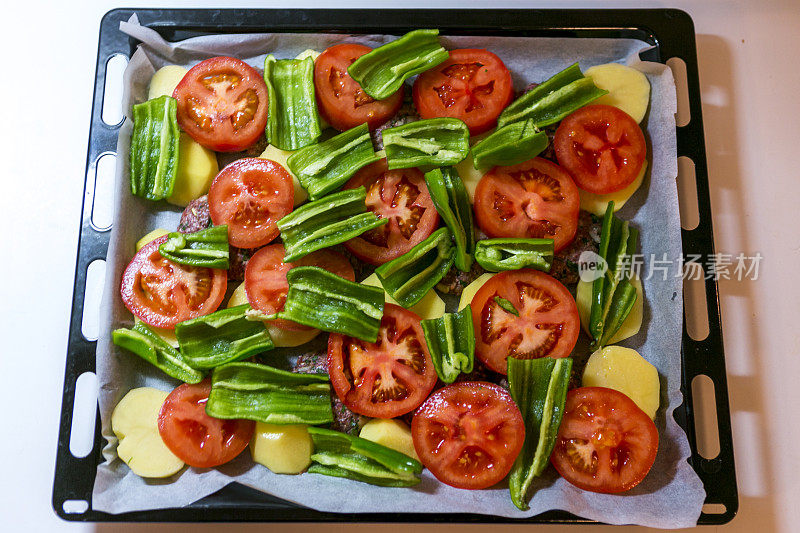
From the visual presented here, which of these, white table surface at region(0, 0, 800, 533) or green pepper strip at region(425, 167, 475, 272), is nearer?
green pepper strip at region(425, 167, 475, 272)

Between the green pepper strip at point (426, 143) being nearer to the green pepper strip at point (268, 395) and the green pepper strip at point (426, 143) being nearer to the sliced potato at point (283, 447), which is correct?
the green pepper strip at point (268, 395)

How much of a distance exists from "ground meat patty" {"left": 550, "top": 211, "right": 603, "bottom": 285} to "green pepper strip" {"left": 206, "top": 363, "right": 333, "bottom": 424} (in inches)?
41.9

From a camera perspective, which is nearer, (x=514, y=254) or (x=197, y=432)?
(x=197, y=432)

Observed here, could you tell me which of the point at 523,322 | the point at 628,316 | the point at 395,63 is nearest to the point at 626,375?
the point at 628,316

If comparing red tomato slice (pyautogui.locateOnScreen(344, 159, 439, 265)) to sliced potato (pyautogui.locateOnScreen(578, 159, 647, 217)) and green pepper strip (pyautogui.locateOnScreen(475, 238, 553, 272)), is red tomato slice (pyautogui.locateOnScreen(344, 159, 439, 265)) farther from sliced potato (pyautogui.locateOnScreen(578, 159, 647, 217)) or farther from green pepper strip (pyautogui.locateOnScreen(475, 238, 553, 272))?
sliced potato (pyautogui.locateOnScreen(578, 159, 647, 217))

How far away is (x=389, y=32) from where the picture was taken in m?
2.98

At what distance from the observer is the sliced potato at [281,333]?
2.74 metres

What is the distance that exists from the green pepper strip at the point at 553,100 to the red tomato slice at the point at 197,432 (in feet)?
5.45

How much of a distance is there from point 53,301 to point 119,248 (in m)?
0.56

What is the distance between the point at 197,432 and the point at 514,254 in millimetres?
1422

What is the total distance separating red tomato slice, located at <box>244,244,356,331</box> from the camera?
272cm

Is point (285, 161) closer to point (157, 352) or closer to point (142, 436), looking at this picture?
point (157, 352)

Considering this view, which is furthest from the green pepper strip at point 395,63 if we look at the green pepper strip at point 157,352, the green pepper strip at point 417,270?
the green pepper strip at point 157,352

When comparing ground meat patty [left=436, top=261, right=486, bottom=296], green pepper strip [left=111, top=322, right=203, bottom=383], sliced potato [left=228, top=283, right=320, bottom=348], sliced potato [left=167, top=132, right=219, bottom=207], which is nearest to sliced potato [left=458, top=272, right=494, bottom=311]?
ground meat patty [left=436, top=261, right=486, bottom=296]
